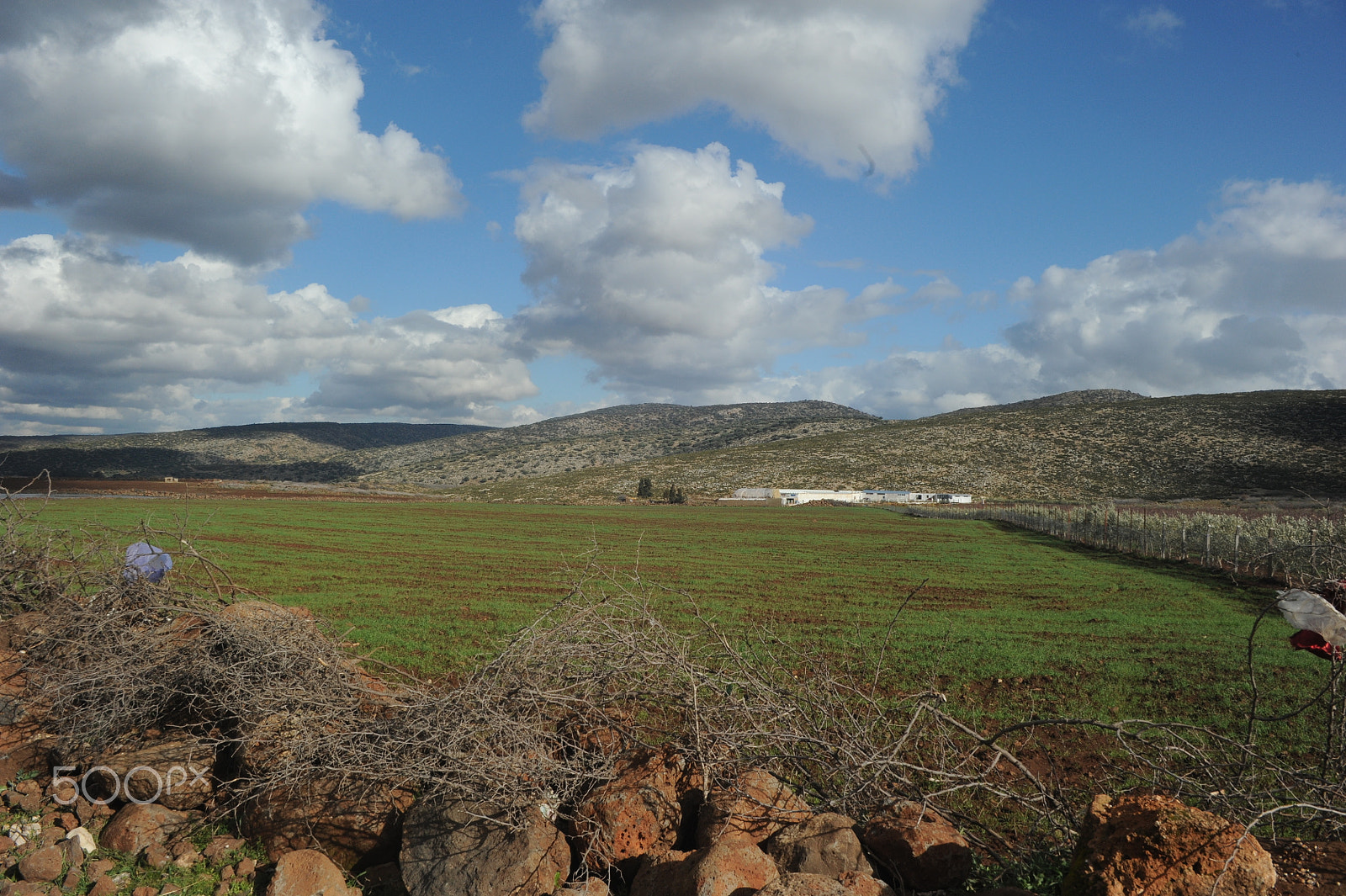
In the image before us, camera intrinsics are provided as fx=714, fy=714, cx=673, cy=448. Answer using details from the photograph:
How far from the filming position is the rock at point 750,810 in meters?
4.76

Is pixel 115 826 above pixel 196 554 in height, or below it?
below

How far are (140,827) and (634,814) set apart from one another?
421cm

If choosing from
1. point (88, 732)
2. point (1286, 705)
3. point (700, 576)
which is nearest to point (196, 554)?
point (88, 732)

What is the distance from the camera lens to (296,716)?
19.1 feet

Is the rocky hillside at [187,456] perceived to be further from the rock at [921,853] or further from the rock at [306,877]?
the rock at [921,853]

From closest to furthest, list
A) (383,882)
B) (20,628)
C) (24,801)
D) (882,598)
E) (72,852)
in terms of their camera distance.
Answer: (383,882) → (72,852) → (24,801) → (20,628) → (882,598)

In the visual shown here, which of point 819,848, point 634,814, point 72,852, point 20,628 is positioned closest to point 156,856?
point 72,852

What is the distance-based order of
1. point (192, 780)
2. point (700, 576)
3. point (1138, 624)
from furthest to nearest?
1. point (700, 576)
2. point (1138, 624)
3. point (192, 780)

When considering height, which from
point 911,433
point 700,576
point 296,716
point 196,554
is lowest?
point 700,576

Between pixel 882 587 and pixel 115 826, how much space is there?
1957 centimetres

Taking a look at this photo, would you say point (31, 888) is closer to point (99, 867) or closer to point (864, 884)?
point (99, 867)

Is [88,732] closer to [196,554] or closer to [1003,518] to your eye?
[196,554]

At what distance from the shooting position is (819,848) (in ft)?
14.8

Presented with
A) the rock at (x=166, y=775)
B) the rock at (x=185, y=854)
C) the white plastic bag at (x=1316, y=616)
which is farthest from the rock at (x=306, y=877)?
the white plastic bag at (x=1316, y=616)
